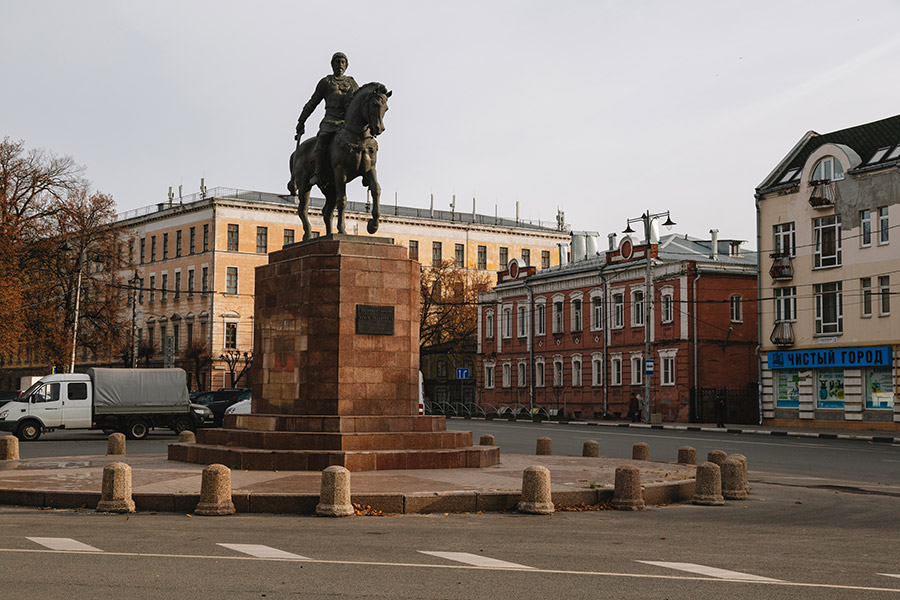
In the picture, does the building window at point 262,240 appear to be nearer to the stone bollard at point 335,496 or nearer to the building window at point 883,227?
the building window at point 883,227

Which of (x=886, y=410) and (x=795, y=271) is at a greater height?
(x=795, y=271)

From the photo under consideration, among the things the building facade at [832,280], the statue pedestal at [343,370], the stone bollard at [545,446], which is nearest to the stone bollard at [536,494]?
the statue pedestal at [343,370]

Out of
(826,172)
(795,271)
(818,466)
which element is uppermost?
(826,172)

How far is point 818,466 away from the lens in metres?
24.6

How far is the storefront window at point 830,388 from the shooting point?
153ft

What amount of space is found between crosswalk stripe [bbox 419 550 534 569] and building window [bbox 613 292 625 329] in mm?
51620

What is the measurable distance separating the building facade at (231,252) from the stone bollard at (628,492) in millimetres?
67623

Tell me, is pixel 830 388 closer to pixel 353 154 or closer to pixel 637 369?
pixel 637 369

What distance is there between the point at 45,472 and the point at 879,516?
43.5ft

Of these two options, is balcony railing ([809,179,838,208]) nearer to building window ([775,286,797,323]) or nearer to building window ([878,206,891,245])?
building window ([878,206,891,245])

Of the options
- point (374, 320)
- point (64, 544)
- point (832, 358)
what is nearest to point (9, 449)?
point (374, 320)

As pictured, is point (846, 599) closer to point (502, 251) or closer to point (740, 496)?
point (740, 496)

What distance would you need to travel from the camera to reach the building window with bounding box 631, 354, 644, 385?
5969 cm

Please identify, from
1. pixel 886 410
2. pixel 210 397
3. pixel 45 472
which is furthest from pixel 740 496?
pixel 210 397
